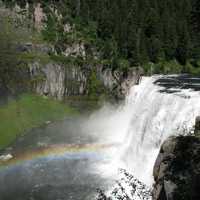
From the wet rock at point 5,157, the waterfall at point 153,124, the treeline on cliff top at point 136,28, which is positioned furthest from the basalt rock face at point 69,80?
the wet rock at point 5,157

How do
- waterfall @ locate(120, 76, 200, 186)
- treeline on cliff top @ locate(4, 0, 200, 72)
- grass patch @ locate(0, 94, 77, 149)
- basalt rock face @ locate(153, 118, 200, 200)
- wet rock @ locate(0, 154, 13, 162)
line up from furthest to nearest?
treeline on cliff top @ locate(4, 0, 200, 72), grass patch @ locate(0, 94, 77, 149), wet rock @ locate(0, 154, 13, 162), waterfall @ locate(120, 76, 200, 186), basalt rock face @ locate(153, 118, 200, 200)

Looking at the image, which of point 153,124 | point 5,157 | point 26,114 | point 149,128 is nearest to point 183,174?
point 153,124

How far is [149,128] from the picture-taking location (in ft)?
A: 147

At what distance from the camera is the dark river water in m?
37.5

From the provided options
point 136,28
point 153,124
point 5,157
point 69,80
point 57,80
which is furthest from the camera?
point 136,28

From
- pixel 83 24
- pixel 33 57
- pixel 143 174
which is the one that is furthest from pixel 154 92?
pixel 83 24

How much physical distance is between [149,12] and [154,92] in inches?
2326

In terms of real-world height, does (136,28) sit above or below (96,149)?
above

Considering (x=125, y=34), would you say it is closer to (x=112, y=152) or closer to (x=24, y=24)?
(x=24, y=24)

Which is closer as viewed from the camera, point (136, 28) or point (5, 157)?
point (5, 157)

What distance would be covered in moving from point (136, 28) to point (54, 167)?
6185 cm

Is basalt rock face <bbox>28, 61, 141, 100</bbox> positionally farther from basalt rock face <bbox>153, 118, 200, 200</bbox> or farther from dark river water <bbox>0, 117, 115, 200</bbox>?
basalt rock face <bbox>153, 118, 200, 200</bbox>

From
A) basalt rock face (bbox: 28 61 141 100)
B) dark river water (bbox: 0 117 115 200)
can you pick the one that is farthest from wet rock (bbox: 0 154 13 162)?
basalt rock face (bbox: 28 61 141 100)

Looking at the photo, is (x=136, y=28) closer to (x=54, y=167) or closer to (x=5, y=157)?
(x=5, y=157)
